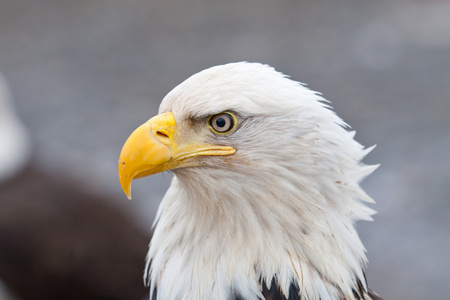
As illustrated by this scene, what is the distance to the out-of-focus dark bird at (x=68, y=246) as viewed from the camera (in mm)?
4262

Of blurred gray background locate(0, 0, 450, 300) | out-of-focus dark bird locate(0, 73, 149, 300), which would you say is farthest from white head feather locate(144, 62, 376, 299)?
blurred gray background locate(0, 0, 450, 300)

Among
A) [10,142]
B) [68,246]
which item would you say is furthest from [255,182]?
[10,142]

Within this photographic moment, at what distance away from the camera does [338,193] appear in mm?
2123

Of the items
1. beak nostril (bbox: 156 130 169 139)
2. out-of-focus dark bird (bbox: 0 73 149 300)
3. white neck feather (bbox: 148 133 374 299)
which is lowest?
out-of-focus dark bird (bbox: 0 73 149 300)

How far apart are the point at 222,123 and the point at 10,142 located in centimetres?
455

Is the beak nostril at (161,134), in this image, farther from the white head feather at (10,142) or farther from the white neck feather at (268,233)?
the white head feather at (10,142)

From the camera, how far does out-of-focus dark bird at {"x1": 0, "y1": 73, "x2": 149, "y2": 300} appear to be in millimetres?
4262

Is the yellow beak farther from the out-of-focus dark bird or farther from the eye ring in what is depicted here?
the out-of-focus dark bird

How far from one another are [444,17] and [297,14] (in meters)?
2.38

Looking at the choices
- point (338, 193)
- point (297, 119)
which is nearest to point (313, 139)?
point (297, 119)

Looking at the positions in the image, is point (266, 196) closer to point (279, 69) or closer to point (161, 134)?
point (161, 134)

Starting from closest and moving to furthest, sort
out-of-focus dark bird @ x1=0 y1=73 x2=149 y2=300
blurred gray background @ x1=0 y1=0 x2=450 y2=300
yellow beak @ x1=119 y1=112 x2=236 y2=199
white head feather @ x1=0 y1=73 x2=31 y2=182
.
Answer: yellow beak @ x1=119 y1=112 x2=236 y2=199 < out-of-focus dark bird @ x1=0 y1=73 x2=149 y2=300 < white head feather @ x1=0 y1=73 x2=31 y2=182 < blurred gray background @ x1=0 y1=0 x2=450 y2=300

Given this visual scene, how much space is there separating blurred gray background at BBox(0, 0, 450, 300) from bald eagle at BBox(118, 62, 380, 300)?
2.55 meters

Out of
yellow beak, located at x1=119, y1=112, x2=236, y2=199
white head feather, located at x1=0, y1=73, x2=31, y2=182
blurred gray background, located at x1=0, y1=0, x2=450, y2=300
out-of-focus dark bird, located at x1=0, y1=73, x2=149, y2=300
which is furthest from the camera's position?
blurred gray background, located at x1=0, y1=0, x2=450, y2=300
